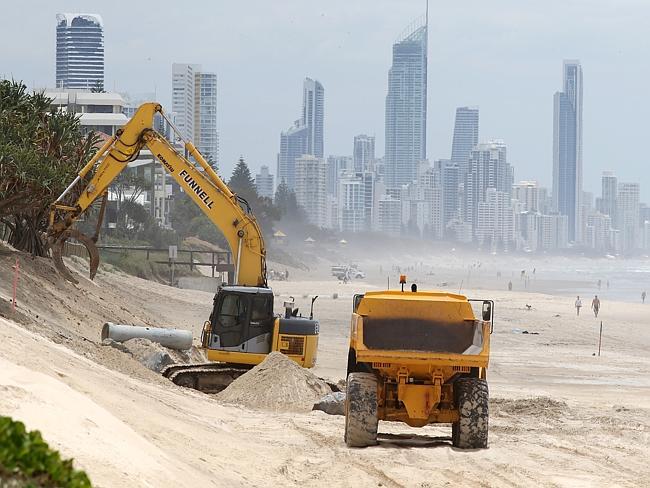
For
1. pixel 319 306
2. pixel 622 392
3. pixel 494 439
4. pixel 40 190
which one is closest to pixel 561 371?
pixel 622 392

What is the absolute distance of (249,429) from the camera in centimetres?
1673

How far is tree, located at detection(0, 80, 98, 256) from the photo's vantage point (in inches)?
1153

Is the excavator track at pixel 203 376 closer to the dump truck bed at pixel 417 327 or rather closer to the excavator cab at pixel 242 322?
the excavator cab at pixel 242 322

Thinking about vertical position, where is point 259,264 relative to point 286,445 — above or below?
above

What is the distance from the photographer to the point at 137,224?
9412 centimetres

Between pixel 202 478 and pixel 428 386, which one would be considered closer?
pixel 202 478

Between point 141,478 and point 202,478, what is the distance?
171cm

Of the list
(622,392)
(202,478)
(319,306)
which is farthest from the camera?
(319,306)

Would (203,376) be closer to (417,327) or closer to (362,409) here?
(362,409)

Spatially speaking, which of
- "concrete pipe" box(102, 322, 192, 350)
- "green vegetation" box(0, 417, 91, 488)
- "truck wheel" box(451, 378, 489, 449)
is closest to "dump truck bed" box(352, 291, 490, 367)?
"truck wheel" box(451, 378, 489, 449)

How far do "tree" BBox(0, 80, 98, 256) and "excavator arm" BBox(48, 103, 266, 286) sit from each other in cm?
343

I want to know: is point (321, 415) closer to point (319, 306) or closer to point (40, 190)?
point (40, 190)

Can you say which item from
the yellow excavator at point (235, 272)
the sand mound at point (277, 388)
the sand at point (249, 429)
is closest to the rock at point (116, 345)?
the sand at point (249, 429)

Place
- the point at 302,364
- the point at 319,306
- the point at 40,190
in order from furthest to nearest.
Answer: the point at 319,306, the point at 40,190, the point at 302,364
